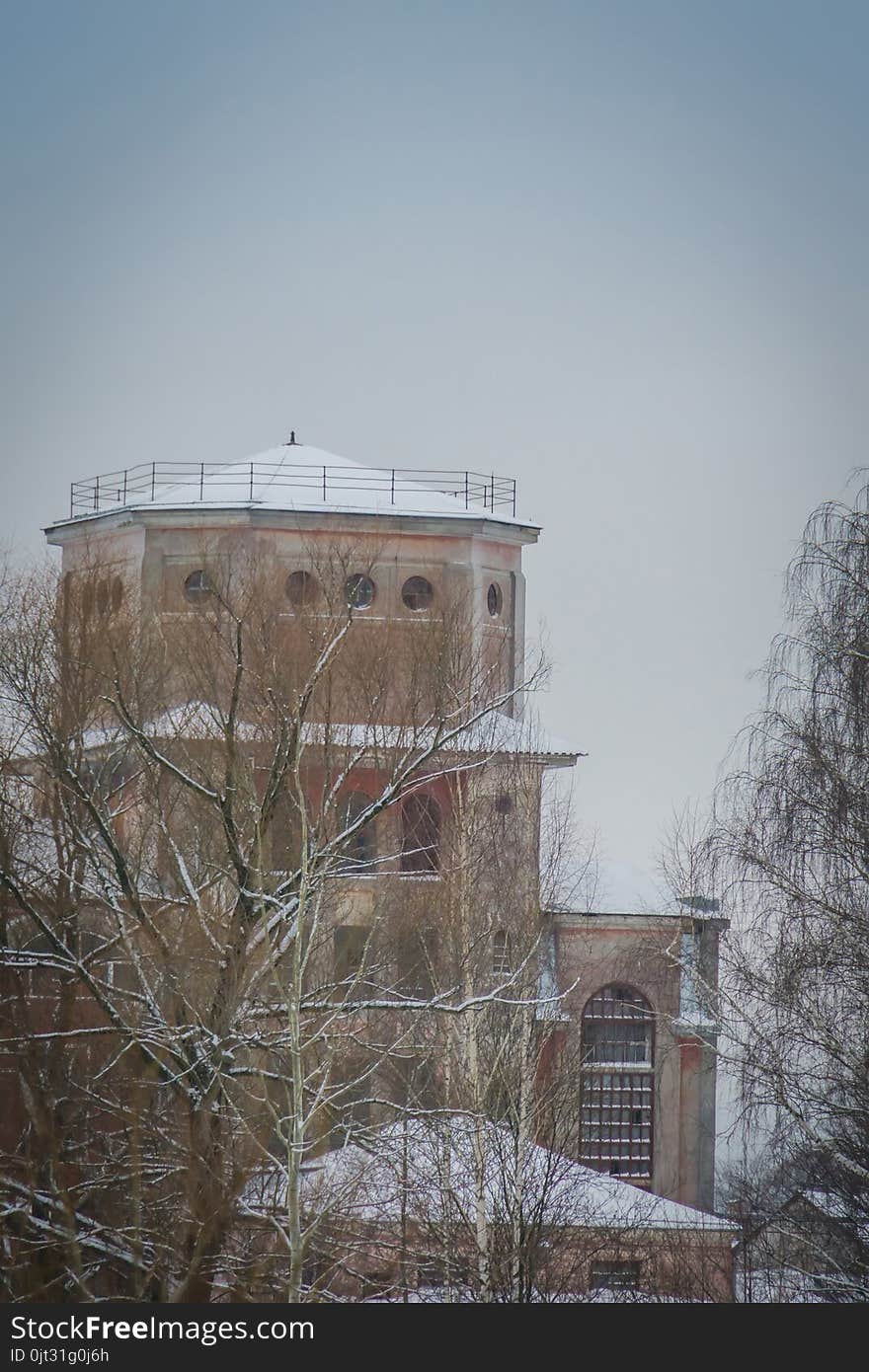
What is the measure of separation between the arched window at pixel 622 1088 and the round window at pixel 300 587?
478 inches

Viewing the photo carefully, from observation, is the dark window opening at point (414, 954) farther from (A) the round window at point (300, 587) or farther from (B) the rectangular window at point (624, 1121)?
(A) the round window at point (300, 587)

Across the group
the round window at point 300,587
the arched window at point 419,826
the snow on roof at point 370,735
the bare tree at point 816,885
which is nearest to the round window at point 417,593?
the round window at point 300,587

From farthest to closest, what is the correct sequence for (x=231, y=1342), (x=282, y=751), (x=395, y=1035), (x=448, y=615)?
(x=448, y=615) → (x=395, y=1035) → (x=282, y=751) → (x=231, y=1342)

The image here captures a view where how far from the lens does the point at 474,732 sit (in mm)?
44062

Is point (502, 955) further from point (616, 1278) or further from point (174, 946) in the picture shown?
point (174, 946)

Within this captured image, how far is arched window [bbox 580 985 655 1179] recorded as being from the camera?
4959 centimetres

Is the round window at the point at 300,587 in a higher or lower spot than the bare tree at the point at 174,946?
higher

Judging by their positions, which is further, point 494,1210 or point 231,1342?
point 494,1210

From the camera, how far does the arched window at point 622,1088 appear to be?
1953 inches

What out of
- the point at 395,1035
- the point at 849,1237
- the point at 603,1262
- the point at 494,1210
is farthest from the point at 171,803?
the point at 849,1237

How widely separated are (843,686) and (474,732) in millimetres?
21382

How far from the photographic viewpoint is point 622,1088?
49875mm

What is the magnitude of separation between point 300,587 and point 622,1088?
1461cm

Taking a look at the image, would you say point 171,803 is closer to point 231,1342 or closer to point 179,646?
point 179,646
